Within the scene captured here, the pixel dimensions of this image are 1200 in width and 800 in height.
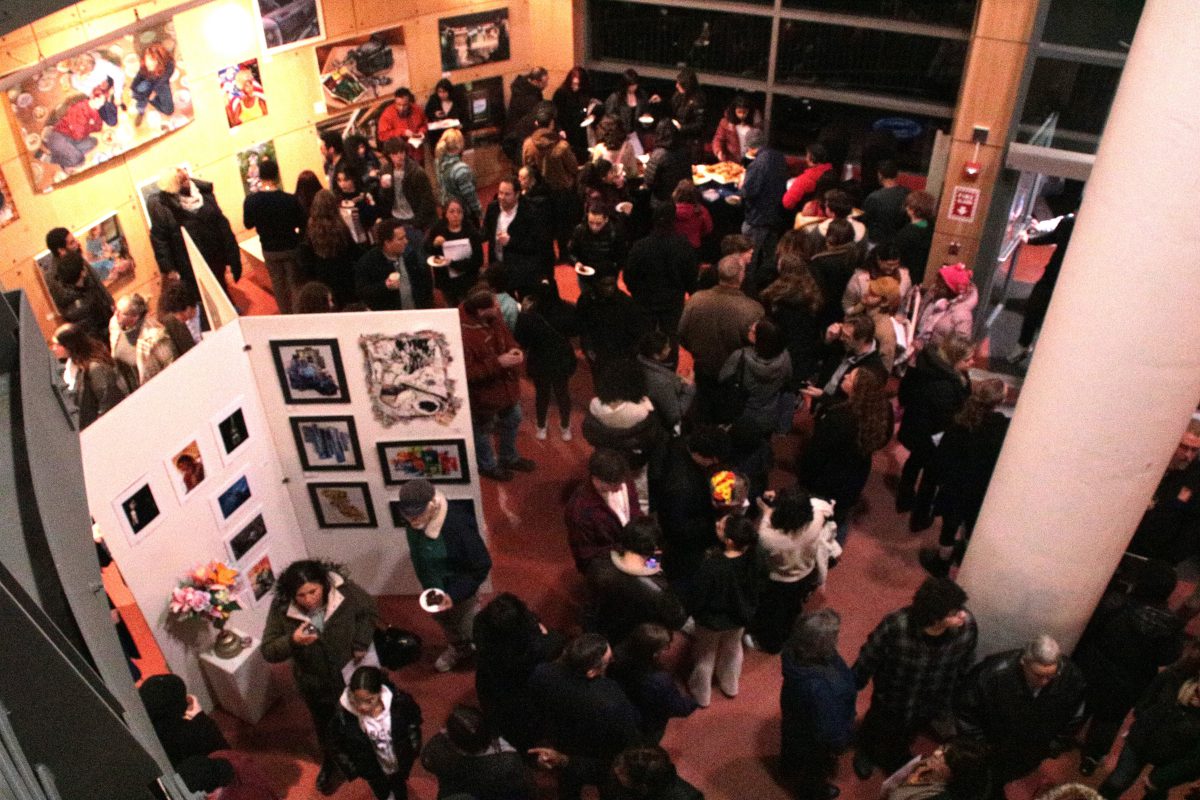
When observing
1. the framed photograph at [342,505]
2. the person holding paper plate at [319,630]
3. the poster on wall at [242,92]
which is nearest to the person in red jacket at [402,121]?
the poster on wall at [242,92]

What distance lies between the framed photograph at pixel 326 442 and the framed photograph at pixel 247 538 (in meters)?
0.40

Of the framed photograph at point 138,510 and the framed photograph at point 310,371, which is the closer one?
the framed photograph at point 138,510

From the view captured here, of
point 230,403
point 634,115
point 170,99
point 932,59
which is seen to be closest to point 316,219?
point 170,99

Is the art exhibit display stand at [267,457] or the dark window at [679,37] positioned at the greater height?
the dark window at [679,37]

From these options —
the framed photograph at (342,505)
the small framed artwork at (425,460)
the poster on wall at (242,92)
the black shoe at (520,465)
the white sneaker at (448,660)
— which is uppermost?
the poster on wall at (242,92)

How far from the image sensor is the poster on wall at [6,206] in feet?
23.4

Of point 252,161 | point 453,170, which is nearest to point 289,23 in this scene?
point 252,161

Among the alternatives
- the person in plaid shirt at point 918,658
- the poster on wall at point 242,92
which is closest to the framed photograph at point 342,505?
the person in plaid shirt at point 918,658

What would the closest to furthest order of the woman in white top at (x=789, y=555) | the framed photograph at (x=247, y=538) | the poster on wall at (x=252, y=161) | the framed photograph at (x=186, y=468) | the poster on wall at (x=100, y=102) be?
the framed photograph at (x=186, y=468), the woman in white top at (x=789, y=555), the framed photograph at (x=247, y=538), the poster on wall at (x=100, y=102), the poster on wall at (x=252, y=161)

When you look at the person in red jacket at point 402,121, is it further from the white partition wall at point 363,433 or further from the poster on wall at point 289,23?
the white partition wall at point 363,433

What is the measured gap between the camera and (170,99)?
27.3 feet

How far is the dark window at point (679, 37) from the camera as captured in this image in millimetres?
10805

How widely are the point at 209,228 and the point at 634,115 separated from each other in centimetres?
449

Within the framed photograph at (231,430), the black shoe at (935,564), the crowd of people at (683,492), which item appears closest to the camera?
the crowd of people at (683,492)
